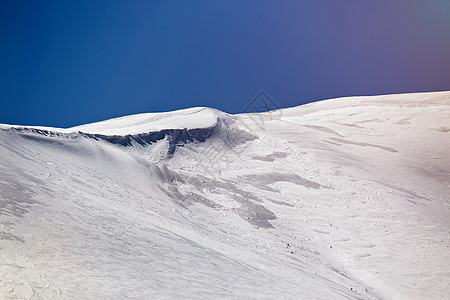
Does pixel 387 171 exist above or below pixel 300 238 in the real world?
below

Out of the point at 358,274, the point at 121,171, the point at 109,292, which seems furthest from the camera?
the point at 121,171

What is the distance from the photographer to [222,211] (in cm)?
1981

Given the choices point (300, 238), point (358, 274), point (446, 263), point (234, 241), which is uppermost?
point (234, 241)

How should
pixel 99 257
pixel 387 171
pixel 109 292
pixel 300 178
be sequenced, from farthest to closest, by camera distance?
1. pixel 387 171
2. pixel 300 178
3. pixel 99 257
4. pixel 109 292

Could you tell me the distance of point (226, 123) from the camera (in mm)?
36094

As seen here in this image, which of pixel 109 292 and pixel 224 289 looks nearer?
pixel 109 292

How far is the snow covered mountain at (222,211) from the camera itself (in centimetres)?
938

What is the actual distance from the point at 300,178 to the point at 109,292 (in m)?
19.7

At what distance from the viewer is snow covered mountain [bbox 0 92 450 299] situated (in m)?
9.38

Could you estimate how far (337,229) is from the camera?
19688mm

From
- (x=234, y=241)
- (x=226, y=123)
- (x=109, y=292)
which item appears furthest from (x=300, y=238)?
(x=226, y=123)

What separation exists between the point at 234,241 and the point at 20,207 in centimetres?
939

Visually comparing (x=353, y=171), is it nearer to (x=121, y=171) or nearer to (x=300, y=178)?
(x=300, y=178)

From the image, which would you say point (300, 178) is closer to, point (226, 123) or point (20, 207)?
point (226, 123)
